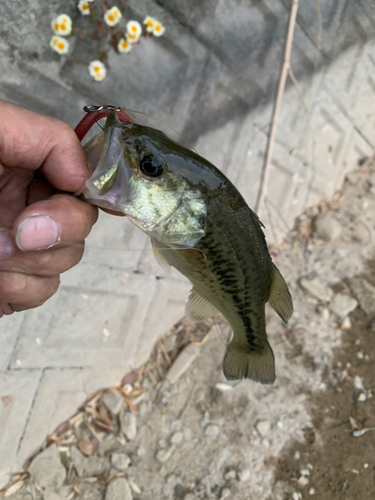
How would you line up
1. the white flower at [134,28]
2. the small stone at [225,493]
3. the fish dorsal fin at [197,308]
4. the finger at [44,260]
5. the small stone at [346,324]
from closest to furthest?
1. the finger at [44,260]
2. the fish dorsal fin at [197,308]
3. the white flower at [134,28]
4. the small stone at [225,493]
5. the small stone at [346,324]

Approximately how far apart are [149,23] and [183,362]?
6.72ft

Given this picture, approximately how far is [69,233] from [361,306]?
2.59 meters

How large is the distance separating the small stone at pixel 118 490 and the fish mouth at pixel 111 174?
1869 millimetres

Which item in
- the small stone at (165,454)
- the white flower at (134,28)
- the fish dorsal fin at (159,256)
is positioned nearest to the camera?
the fish dorsal fin at (159,256)

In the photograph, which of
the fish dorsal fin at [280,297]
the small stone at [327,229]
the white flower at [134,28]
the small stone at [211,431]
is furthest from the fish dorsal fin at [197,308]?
the small stone at [327,229]

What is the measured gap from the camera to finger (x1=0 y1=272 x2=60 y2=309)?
100 cm

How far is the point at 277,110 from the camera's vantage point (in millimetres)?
2479

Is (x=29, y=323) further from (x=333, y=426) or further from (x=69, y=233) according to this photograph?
(x=333, y=426)

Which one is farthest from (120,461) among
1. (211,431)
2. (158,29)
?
(158,29)

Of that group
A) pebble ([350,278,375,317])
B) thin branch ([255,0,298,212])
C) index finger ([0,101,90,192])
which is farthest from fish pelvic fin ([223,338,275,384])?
pebble ([350,278,375,317])

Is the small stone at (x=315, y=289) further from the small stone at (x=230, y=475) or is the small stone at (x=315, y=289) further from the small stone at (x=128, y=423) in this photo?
the small stone at (x=128, y=423)

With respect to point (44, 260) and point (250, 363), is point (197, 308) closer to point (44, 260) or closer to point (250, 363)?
point (250, 363)

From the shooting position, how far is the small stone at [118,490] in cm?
203

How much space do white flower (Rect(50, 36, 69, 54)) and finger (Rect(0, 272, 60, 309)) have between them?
0.97 m
